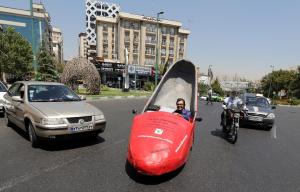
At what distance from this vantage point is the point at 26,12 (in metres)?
75.8

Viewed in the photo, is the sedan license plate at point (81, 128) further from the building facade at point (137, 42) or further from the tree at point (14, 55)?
the building facade at point (137, 42)

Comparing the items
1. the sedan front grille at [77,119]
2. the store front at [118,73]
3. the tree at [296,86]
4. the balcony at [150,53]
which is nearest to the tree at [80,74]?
the sedan front grille at [77,119]

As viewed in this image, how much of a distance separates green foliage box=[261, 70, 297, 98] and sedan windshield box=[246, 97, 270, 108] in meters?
63.1

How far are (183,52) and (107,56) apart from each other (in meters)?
24.7

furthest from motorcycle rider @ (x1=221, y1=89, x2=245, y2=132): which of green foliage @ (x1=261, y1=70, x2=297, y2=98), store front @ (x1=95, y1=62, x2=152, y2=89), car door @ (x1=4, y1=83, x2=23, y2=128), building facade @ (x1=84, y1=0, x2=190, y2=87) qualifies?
green foliage @ (x1=261, y1=70, x2=297, y2=98)

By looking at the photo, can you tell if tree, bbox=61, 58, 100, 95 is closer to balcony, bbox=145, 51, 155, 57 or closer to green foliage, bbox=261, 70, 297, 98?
balcony, bbox=145, 51, 155, 57

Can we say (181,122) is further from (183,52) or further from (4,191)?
(183,52)

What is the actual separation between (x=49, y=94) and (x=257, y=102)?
31.5 ft

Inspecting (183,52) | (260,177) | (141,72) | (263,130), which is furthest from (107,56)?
(260,177)

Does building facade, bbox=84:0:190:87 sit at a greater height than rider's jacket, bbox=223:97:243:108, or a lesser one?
greater

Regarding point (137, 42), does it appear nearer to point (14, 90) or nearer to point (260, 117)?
point (260, 117)

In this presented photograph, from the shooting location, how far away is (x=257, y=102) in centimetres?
1183

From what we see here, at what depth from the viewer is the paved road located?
13.9 feet

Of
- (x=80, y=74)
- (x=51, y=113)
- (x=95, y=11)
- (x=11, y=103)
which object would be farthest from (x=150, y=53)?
(x=51, y=113)
